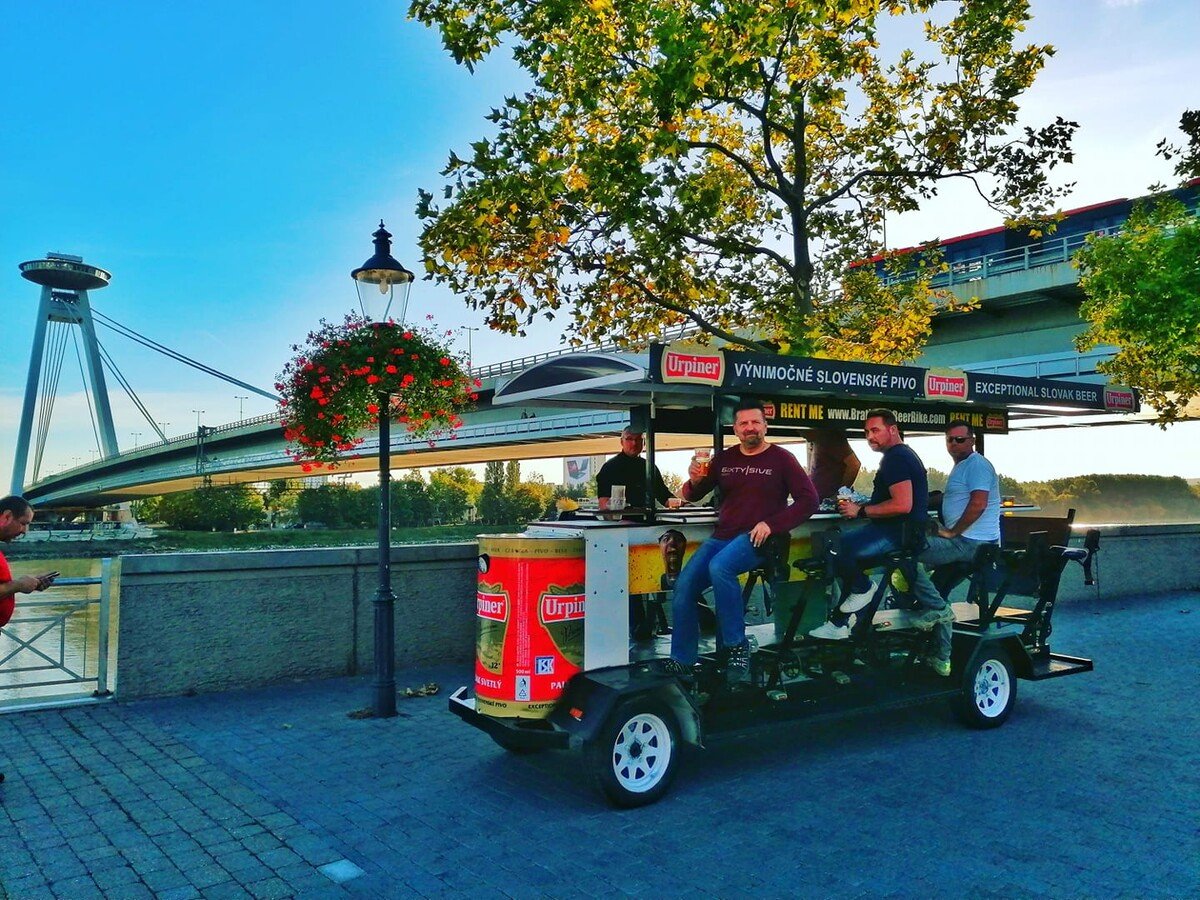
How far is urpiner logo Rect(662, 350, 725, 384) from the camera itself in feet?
18.8

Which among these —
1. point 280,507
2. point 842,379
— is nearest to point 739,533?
point 842,379

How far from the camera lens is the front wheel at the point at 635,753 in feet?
17.2

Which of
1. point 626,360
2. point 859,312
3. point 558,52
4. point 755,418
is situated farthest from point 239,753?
point 859,312

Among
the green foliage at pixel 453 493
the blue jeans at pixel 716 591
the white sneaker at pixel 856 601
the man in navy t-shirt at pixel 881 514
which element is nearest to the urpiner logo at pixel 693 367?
the blue jeans at pixel 716 591

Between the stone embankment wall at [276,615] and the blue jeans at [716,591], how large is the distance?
175 inches

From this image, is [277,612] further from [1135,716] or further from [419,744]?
[1135,716]

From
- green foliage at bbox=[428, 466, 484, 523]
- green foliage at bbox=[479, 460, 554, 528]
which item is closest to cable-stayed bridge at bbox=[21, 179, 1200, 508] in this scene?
green foliage at bbox=[428, 466, 484, 523]

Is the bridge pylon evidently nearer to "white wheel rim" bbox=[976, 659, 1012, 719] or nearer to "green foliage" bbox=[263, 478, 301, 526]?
"green foliage" bbox=[263, 478, 301, 526]

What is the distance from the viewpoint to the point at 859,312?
14.1m

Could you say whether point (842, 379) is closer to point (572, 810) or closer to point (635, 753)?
point (635, 753)

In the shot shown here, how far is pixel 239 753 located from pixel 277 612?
242 cm

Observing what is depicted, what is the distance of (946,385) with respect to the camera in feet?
24.8

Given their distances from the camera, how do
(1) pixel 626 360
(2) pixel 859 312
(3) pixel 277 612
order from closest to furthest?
(1) pixel 626 360
(3) pixel 277 612
(2) pixel 859 312

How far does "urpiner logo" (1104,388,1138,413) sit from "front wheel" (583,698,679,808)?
670 centimetres
